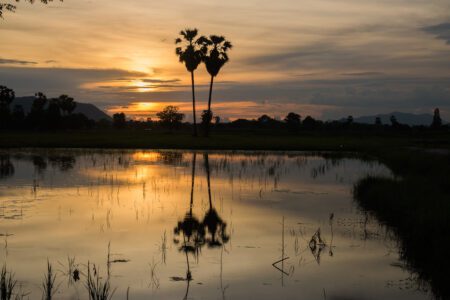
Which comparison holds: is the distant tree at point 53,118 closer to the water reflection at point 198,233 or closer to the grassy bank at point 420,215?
the grassy bank at point 420,215

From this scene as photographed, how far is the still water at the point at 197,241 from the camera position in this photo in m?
11.7

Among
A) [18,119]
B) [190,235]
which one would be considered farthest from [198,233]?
[18,119]

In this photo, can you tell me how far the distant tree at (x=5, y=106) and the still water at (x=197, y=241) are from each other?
107m

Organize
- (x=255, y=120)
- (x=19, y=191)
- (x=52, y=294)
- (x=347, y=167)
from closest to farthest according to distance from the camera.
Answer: (x=52, y=294)
(x=19, y=191)
(x=347, y=167)
(x=255, y=120)

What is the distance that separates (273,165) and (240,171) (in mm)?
6016

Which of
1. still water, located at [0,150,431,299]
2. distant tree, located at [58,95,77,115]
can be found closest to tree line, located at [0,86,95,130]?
distant tree, located at [58,95,77,115]

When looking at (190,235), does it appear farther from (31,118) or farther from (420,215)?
(31,118)

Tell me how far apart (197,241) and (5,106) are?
134301 millimetres

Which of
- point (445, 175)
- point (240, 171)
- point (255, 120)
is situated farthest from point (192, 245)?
point (255, 120)

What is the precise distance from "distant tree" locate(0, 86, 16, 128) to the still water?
106965 millimetres

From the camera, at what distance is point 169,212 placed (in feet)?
67.7

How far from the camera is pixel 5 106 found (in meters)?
137

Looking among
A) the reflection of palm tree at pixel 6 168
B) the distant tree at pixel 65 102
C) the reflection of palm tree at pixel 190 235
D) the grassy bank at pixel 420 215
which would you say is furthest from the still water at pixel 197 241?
the distant tree at pixel 65 102

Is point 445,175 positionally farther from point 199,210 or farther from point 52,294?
point 52,294
